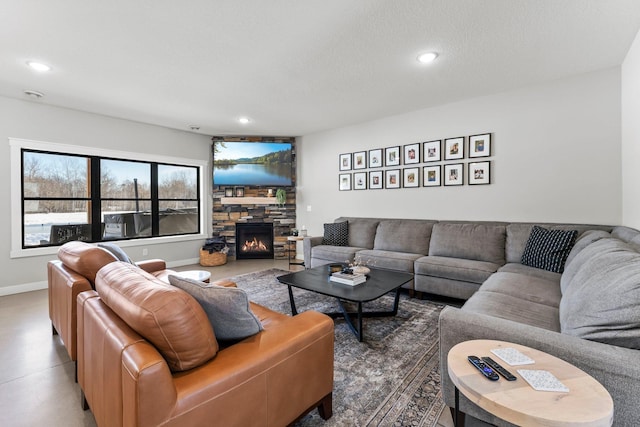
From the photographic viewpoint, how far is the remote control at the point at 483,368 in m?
1.06

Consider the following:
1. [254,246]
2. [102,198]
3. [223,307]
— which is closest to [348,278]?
[223,307]

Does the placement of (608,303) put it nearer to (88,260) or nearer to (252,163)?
(88,260)

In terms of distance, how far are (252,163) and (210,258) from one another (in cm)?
201

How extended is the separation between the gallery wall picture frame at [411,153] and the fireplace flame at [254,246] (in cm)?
330

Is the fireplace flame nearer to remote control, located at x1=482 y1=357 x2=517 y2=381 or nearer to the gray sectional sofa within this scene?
the gray sectional sofa

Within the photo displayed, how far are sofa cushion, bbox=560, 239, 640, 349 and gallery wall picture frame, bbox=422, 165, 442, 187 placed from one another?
264 cm

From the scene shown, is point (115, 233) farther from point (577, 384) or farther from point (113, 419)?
point (577, 384)

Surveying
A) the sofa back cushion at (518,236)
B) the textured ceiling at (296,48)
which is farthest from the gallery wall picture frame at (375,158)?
the sofa back cushion at (518,236)

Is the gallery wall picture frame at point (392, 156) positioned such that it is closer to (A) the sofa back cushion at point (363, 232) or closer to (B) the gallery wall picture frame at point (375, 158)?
(B) the gallery wall picture frame at point (375, 158)

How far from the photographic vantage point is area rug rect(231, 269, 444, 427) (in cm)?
162

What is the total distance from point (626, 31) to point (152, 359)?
12.9 feet

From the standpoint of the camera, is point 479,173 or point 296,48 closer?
point 296,48

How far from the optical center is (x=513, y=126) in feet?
12.1

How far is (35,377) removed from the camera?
2.00 metres
